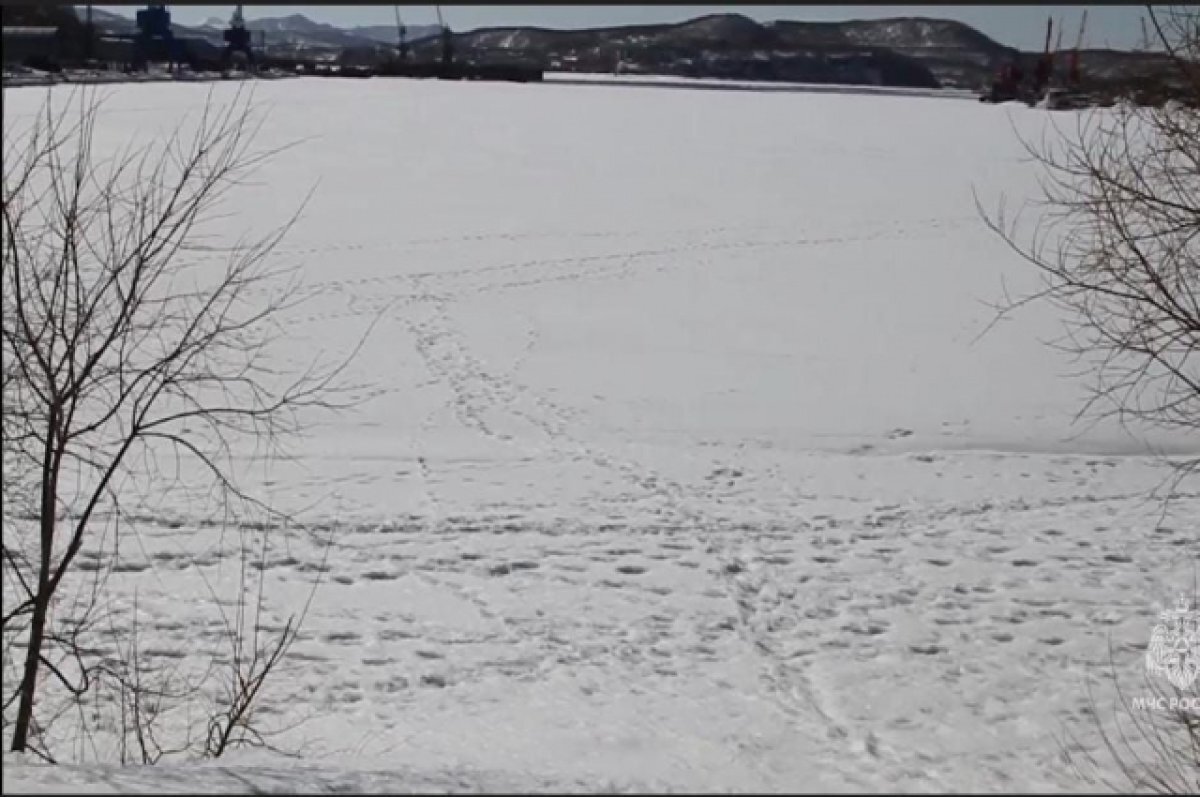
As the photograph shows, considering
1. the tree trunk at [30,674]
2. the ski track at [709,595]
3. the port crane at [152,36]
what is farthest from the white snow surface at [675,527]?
the tree trunk at [30,674]

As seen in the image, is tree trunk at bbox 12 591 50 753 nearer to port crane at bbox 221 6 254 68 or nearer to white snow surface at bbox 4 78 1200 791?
white snow surface at bbox 4 78 1200 791

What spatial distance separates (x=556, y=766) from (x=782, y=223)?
45.9ft

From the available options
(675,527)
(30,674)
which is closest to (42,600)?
(30,674)

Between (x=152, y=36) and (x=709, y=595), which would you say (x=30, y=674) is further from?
(x=709, y=595)

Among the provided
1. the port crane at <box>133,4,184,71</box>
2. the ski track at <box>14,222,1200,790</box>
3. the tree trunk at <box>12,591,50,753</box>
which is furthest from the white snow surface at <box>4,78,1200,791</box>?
the tree trunk at <box>12,591,50,753</box>

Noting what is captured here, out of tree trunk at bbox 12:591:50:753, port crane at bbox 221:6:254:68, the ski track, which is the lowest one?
the ski track

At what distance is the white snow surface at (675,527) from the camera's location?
4828 mm

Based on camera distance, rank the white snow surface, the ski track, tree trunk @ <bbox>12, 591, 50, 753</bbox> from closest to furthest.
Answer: tree trunk @ <bbox>12, 591, 50, 753</bbox> < the white snow surface < the ski track

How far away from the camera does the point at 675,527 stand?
23.9 ft

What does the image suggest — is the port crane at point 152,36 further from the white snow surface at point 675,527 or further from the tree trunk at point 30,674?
the tree trunk at point 30,674

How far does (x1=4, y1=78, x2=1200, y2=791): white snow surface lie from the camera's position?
4.83 meters

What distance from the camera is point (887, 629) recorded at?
19.4 ft

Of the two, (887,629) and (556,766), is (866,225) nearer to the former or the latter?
(887,629)

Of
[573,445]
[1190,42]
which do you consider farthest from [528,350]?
[1190,42]
